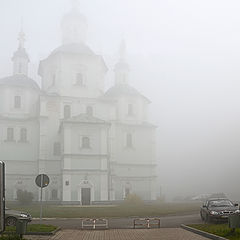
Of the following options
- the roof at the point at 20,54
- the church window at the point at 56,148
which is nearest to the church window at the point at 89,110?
the church window at the point at 56,148

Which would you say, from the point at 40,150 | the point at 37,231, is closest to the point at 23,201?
the point at 40,150

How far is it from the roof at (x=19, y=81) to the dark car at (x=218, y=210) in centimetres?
4186

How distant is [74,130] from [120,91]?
14.7 m

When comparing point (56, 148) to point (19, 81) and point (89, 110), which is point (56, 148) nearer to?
point (89, 110)

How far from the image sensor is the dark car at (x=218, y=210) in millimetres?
22156

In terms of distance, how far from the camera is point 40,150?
5819 centimetres

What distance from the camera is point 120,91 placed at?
219ft

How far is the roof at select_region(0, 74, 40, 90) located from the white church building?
0.13 m

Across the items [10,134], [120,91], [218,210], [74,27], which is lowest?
[218,210]

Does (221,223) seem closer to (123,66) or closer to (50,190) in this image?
(50,190)

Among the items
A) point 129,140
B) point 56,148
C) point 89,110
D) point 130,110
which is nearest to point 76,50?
point 89,110

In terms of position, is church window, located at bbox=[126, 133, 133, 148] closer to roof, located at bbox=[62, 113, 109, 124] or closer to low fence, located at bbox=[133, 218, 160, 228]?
roof, located at bbox=[62, 113, 109, 124]

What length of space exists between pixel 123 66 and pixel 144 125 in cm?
1114

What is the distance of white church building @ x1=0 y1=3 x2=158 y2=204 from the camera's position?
53.4 metres
